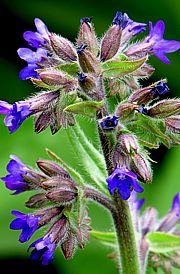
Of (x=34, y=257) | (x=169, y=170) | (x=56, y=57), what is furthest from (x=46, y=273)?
(x=56, y=57)

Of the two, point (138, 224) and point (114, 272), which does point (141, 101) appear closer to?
point (138, 224)

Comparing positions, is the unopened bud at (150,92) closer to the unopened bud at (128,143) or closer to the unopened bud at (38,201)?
the unopened bud at (128,143)

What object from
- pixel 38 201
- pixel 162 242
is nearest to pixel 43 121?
pixel 38 201

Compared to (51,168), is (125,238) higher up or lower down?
lower down

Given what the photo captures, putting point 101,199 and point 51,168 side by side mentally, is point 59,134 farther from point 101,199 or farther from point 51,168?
point 101,199

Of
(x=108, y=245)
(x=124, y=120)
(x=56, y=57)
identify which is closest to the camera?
(x=124, y=120)

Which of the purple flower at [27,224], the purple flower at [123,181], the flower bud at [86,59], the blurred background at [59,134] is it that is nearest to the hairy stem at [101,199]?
the purple flower at [27,224]

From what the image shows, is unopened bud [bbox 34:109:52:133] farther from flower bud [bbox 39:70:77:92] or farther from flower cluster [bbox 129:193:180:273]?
flower cluster [bbox 129:193:180:273]
